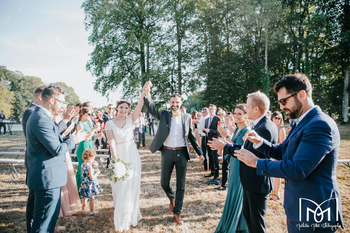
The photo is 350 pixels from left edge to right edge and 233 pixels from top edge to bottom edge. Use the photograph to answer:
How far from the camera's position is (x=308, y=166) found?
1495mm

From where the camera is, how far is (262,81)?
78.5ft

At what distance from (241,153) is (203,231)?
2493mm

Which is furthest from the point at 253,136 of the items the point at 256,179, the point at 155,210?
the point at 155,210

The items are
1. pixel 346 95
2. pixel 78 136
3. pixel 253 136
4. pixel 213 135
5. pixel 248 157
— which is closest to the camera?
pixel 248 157

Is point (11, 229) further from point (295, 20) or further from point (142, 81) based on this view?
point (295, 20)

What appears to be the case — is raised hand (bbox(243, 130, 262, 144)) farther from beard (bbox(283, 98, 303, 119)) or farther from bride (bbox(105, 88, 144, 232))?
bride (bbox(105, 88, 144, 232))

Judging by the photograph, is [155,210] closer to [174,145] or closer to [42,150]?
[174,145]

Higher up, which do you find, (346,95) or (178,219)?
(346,95)

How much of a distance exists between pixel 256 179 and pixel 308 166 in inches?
42.7

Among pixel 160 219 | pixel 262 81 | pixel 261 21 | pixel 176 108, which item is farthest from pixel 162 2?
pixel 160 219

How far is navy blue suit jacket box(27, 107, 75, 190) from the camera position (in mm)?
2375

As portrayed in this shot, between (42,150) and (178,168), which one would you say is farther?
(178,168)

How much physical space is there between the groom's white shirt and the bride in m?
0.77

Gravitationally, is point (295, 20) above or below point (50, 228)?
above
